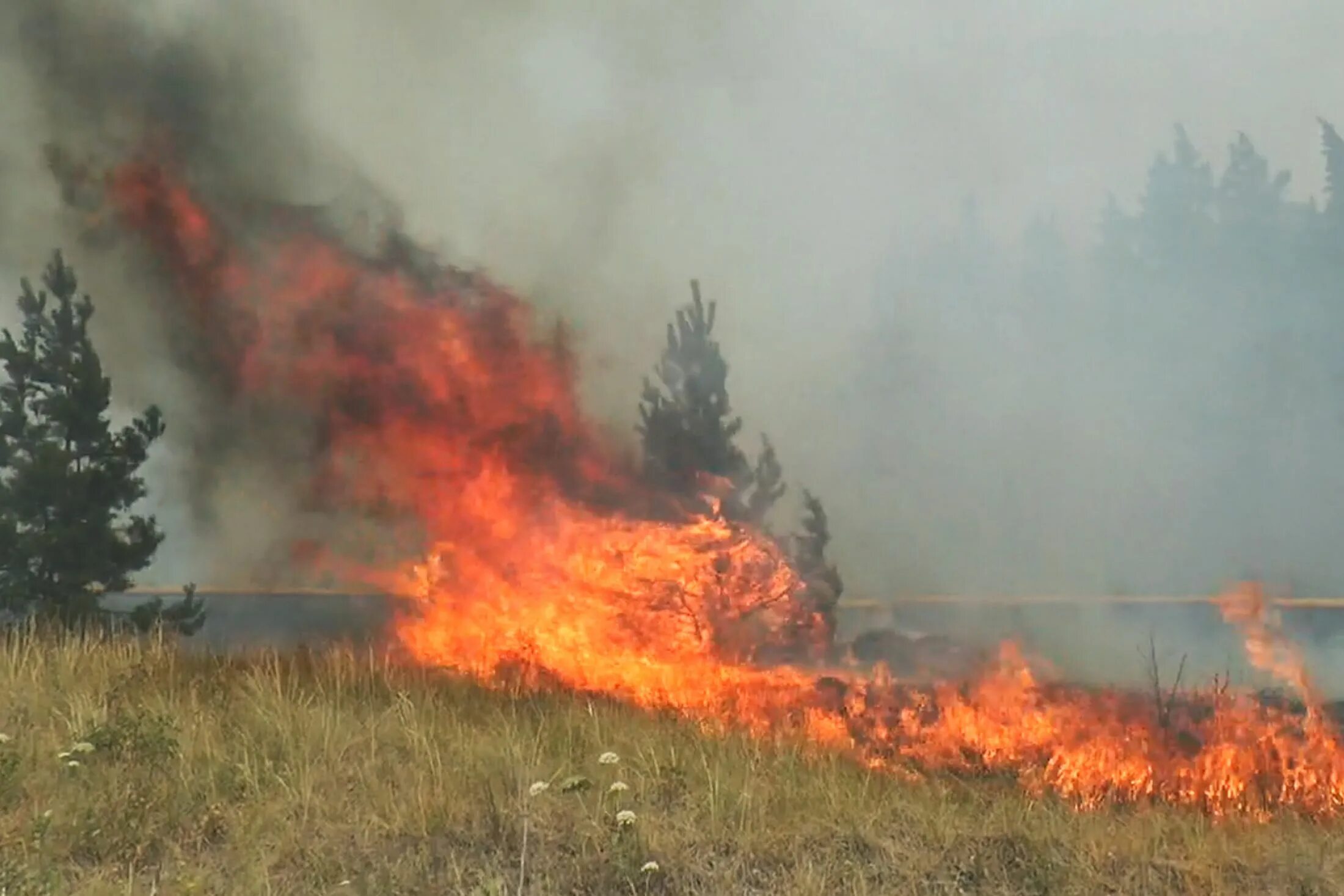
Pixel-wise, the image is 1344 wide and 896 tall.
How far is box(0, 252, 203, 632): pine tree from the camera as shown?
744 inches

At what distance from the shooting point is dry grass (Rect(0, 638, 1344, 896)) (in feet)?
19.3

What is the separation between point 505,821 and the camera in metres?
6.39

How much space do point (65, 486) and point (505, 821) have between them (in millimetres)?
16224

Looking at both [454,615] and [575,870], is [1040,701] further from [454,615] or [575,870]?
[575,870]

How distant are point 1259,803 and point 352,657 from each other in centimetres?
929

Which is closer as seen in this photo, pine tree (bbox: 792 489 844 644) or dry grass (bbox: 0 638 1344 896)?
dry grass (bbox: 0 638 1344 896)

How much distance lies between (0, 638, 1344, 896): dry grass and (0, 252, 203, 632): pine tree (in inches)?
457

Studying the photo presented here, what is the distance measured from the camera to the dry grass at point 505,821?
5883mm

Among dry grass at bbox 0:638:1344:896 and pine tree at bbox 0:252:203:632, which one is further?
pine tree at bbox 0:252:203:632

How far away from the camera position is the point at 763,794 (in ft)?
23.6

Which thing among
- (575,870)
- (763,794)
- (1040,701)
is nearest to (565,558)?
(1040,701)

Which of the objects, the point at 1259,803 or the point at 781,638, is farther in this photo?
the point at 781,638

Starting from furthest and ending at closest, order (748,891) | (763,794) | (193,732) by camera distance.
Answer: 1. (193,732)
2. (763,794)
3. (748,891)

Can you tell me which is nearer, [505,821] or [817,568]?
Answer: [505,821]
